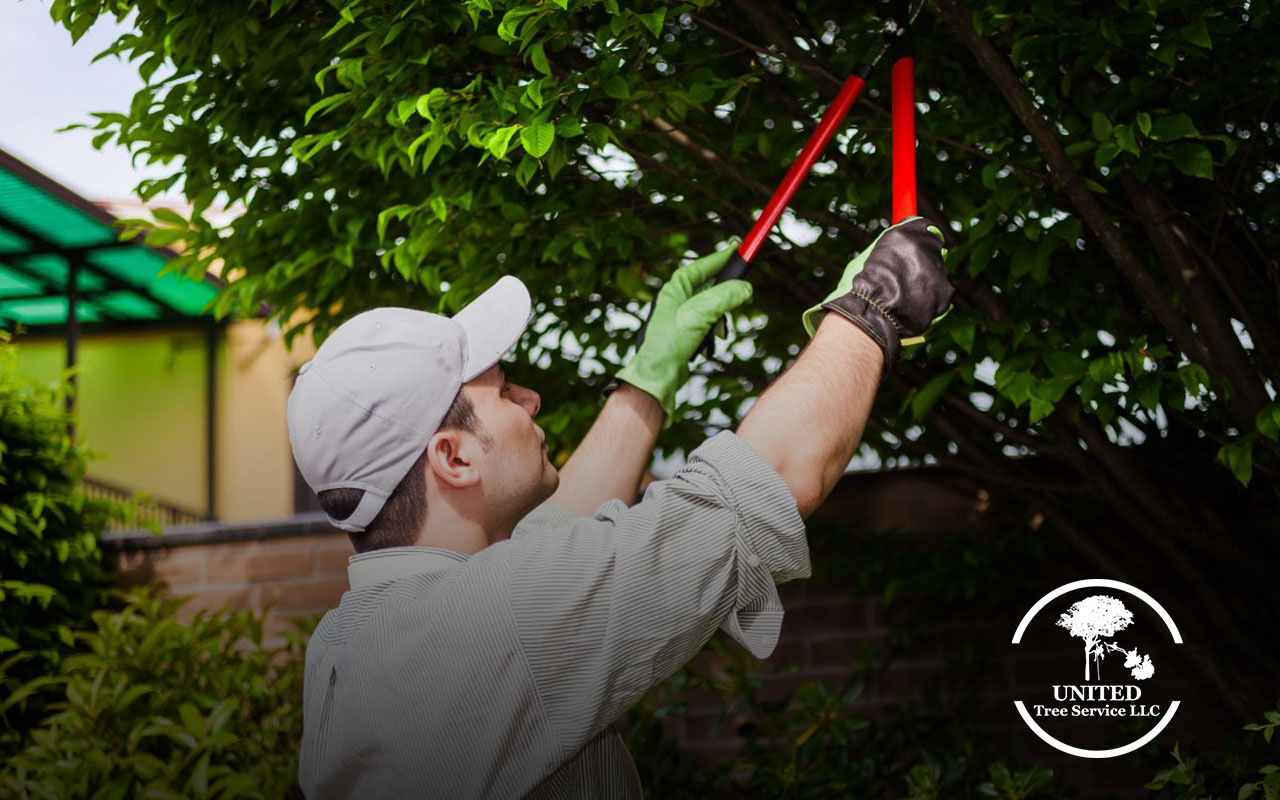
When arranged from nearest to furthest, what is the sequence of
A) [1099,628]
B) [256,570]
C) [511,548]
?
[511,548] → [1099,628] → [256,570]

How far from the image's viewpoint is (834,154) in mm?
3057

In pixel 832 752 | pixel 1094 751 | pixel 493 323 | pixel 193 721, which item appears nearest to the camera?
pixel 493 323

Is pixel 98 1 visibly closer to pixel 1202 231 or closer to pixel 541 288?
pixel 541 288

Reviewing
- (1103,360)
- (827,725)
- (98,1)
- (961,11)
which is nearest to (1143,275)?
(1103,360)

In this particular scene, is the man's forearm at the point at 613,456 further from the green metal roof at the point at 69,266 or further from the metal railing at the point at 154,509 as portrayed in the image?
the metal railing at the point at 154,509

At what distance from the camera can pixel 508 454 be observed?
1.91 m

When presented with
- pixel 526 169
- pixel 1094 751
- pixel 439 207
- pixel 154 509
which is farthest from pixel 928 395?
pixel 154 509

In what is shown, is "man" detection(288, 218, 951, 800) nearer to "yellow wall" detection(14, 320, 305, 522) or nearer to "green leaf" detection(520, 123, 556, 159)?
"green leaf" detection(520, 123, 556, 159)

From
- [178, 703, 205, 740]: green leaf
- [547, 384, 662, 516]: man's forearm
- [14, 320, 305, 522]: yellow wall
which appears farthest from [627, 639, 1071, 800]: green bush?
[14, 320, 305, 522]: yellow wall

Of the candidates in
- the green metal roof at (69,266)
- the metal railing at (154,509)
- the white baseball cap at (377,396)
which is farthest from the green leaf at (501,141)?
the metal railing at (154,509)

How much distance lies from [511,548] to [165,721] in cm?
230

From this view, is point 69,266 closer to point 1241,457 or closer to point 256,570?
point 256,570

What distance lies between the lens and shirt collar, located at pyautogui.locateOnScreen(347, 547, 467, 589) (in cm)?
183

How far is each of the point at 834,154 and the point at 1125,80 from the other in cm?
70
